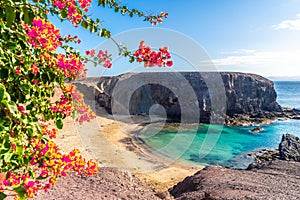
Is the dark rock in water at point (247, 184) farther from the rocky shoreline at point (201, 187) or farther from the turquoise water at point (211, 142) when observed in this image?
the turquoise water at point (211, 142)

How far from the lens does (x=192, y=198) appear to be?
21.1 feet

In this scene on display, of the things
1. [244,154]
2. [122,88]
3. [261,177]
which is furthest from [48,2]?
[122,88]

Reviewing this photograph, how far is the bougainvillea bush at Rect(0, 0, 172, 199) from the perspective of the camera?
1470mm

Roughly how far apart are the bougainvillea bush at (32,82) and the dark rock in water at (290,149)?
17397 millimetres

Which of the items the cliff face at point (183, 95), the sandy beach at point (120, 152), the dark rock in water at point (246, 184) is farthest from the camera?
the cliff face at point (183, 95)

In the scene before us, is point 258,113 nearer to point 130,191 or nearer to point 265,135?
point 265,135

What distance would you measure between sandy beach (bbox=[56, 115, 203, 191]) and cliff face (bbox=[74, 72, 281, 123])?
409 inches

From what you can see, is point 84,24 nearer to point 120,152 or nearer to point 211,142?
point 120,152

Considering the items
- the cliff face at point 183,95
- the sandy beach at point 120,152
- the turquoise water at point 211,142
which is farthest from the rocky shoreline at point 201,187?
the cliff face at point 183,95

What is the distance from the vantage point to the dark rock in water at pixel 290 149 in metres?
15.8

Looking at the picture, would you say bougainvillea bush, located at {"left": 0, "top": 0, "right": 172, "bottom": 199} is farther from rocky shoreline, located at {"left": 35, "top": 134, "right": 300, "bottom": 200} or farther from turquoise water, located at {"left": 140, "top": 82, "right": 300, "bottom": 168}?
turquoise water, located at {"left": 140, "top": 82, "right": 300, "bottom": 168}

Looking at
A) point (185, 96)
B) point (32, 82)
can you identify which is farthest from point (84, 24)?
point (185, 96)

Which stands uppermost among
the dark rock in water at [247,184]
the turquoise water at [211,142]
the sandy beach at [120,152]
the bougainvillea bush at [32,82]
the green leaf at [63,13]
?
the green leaf at [63,13]

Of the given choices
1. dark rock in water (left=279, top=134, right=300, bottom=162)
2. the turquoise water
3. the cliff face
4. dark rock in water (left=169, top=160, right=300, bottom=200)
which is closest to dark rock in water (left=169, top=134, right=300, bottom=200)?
dark rock in water (left=169, top=160, right=300, bottom=200)
